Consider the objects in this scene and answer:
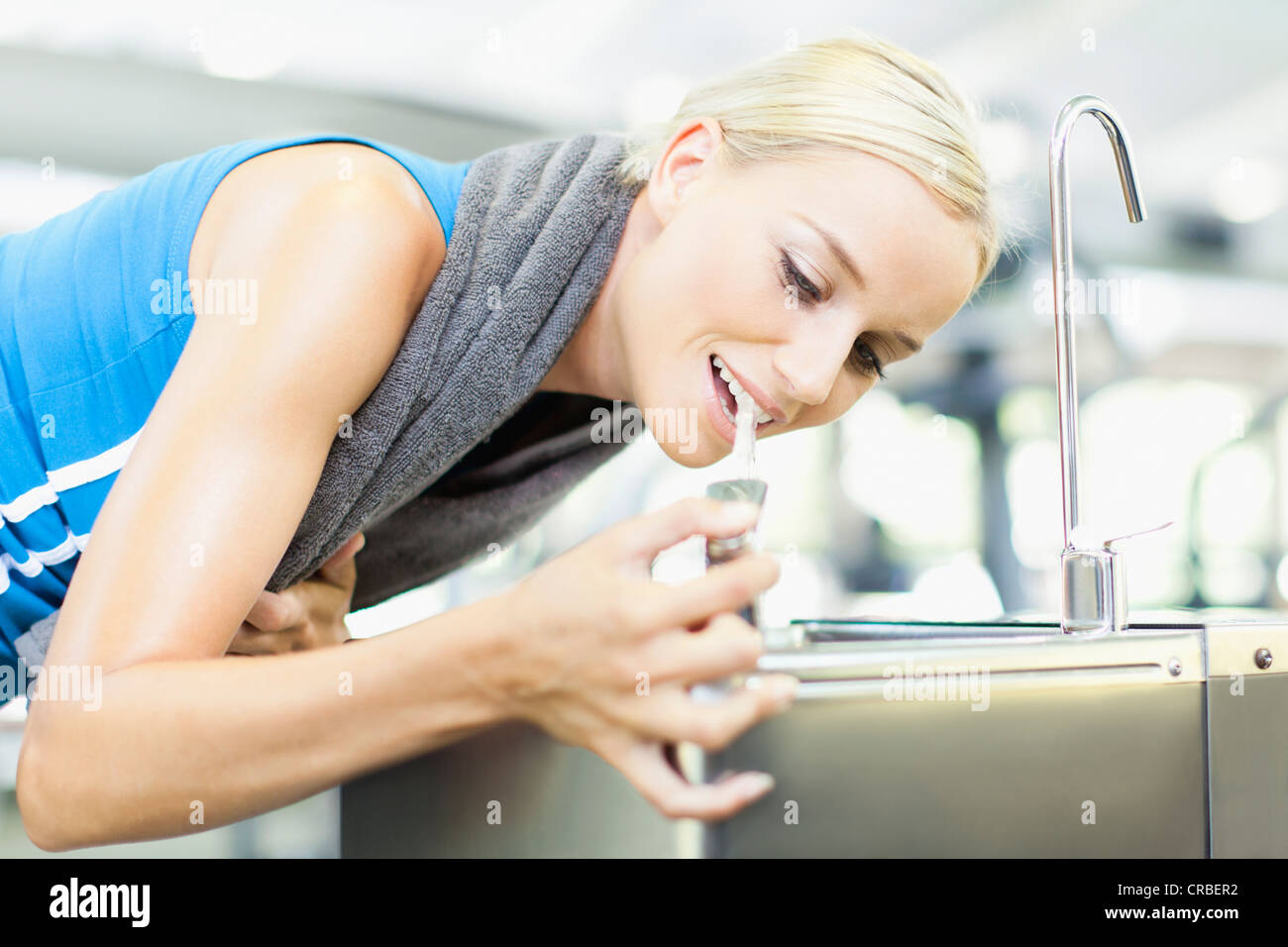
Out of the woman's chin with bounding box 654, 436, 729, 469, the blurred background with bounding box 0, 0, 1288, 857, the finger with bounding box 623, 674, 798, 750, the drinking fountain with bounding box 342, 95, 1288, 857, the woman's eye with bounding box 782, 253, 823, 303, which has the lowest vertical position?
the drinking fountain with bounding box 342, 95, 1288, 857

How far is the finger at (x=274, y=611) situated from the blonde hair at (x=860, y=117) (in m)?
0.42

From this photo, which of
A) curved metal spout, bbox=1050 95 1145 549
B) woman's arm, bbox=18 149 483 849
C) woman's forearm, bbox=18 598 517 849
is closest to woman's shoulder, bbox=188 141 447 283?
woman's arm, bbox=18 149 483 849

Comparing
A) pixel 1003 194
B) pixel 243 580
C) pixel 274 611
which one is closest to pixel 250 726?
pixel 243 580

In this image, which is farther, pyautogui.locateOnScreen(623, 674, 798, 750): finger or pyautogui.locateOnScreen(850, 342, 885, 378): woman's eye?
pyautogui.locateOnScreen(850, 342, 885, 378): woman's eye

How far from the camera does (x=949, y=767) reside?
53 cm

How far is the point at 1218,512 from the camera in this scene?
5242mm

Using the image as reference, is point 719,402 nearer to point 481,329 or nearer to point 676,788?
point 481,329

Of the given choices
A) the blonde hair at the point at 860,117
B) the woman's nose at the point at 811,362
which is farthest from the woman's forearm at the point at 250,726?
the blonde hair at the point at 860,117

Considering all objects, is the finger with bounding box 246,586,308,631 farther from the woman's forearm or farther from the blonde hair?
the blonde hair

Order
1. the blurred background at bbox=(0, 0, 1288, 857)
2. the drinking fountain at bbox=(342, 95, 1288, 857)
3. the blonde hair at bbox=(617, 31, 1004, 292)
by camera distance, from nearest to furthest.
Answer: the drinking fountain at bbox=(342, 95, 1288, 857) → the blonde hair at bbox=(617, 31, 1004, 292) → the blurred background at bbox=(0, 0, 1288, 857)

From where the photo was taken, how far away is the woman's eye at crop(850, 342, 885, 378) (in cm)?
78

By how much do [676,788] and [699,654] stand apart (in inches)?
2.2

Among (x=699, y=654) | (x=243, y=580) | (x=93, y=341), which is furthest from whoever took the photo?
(x=93, y=341)

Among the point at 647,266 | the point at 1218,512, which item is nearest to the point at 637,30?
the point at 647,266
